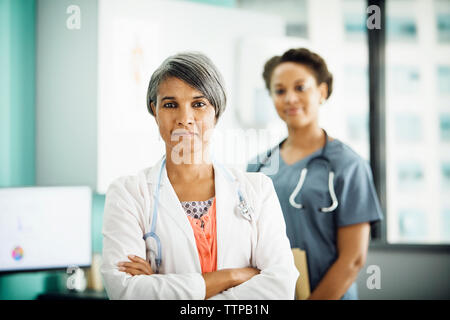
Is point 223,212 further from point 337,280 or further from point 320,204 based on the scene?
point 337,280

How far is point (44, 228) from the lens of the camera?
1217 mm

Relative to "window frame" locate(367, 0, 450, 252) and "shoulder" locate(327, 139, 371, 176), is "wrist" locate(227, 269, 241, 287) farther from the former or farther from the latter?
"window frame" locate(367, 0, 450, 252)

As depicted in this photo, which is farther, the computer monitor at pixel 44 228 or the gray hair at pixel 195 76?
the computer monitor at pixel 44 228

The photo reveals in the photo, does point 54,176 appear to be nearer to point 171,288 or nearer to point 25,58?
point 25,58

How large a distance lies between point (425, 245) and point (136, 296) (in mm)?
1141

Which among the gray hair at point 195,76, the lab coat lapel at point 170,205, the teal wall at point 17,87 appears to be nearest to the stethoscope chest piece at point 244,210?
the lab coat lapel at point 170,205

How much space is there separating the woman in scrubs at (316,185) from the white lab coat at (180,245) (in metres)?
0.19

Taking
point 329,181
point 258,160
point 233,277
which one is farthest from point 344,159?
point 233,277

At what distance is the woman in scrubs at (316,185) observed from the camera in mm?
1222

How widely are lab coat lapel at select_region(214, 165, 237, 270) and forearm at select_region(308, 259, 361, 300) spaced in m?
0.40

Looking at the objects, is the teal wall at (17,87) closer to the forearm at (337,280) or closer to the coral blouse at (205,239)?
the coral blouse at (205,239)

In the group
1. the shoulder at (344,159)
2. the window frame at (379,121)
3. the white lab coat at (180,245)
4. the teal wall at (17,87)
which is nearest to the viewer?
the white lab coat at (180,245)

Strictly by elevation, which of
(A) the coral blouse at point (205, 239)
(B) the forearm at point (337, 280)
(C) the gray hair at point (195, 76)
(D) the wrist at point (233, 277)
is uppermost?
(C) the gray hair at point (195, 76)

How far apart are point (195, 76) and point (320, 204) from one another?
1.81ft
